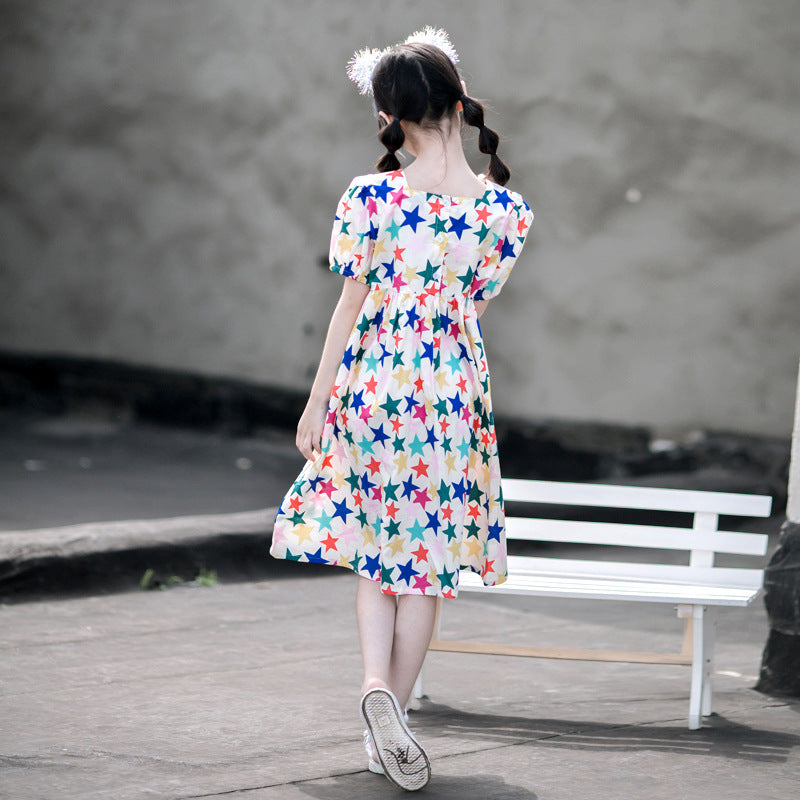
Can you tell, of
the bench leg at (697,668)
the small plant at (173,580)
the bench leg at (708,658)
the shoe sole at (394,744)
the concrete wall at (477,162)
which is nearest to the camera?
the shoe sole at (394,744)

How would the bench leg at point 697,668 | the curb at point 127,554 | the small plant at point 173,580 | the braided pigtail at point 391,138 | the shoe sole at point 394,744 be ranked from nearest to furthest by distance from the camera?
the shoe sole at point 394,744 → the braided pigtail at point 391,138 → the bench leg at point 697,668 → the curb at point 127,554 → the small plant at point 173,580

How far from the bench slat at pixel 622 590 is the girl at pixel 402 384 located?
1.47ft

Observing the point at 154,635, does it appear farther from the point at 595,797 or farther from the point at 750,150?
the point at 750,150

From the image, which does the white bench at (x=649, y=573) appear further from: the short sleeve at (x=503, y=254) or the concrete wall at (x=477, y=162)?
the concrete wall at (x=477, y=162)

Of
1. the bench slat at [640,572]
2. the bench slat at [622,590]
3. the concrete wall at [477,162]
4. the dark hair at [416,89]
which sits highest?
the concrete wall at [477,162]

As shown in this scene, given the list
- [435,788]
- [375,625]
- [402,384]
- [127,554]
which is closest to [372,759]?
[435,788]

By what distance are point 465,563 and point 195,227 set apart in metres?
6.09

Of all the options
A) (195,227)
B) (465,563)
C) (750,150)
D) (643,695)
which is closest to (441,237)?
(465,563)

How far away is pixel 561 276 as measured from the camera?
752 cm

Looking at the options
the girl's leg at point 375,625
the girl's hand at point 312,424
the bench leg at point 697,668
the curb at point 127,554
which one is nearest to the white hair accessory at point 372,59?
the girl's hand at point 312,424

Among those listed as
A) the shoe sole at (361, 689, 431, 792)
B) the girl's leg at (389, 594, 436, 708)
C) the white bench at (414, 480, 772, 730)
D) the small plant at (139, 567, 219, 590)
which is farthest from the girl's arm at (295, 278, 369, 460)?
the small plant at (139, 567, 219, 590)

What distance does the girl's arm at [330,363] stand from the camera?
3.01 metres

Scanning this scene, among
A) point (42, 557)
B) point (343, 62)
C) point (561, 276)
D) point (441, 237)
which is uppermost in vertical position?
point (343, 62)

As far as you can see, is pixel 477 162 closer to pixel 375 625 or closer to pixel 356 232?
pixel 356 232
